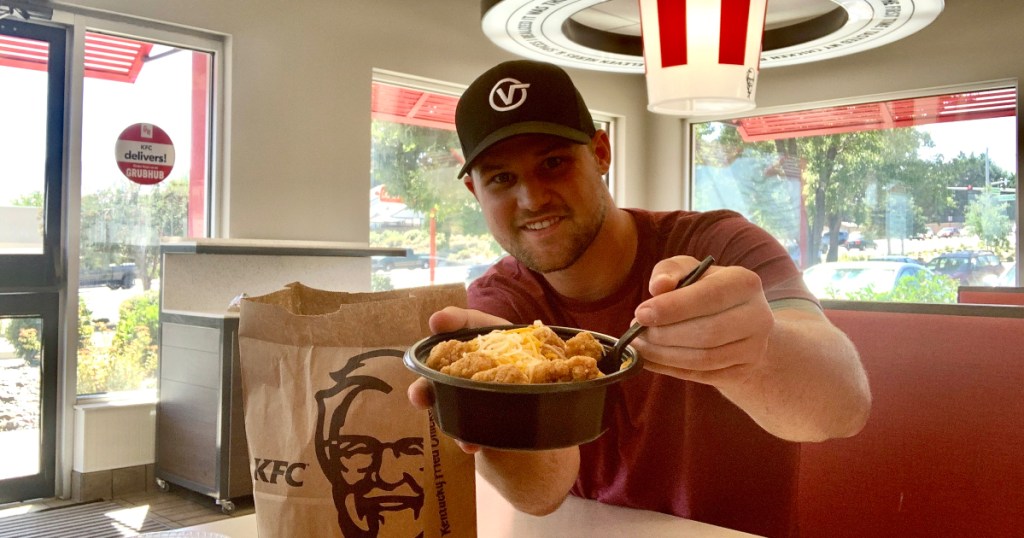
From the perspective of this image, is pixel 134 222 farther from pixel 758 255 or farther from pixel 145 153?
pixel 758 255

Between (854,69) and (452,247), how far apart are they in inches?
125

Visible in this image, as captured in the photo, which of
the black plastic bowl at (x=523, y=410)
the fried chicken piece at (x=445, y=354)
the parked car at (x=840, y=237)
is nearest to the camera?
the black plastic bowl at (x=523, y=410)

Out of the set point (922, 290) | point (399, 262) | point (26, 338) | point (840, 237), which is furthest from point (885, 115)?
point (26, 338)

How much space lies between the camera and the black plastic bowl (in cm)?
69

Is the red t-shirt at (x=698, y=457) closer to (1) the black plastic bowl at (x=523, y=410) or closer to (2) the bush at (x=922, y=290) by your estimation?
(1) the black plastic bowl at (x=523, y=410)

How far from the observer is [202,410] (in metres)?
3.62

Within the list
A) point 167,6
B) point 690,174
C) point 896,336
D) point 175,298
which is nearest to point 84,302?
point 175,298

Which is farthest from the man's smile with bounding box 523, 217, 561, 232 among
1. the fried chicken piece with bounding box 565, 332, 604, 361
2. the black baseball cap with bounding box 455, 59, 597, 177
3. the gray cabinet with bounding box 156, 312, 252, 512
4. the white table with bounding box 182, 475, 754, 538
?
the gray cabinet with bounding box 156, 312, 252, 512

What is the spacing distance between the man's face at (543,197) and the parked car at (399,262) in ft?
11.5

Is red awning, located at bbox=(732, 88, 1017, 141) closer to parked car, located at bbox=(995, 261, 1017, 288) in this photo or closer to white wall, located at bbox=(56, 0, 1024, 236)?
white wall, located at bbox=(56, 0, 1024, 236)

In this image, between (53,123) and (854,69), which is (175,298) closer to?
(53,123)

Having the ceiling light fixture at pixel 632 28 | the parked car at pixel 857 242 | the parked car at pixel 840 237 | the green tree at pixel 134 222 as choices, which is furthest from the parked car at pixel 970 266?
the green tree at pixel 134 222

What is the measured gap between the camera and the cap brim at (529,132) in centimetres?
133

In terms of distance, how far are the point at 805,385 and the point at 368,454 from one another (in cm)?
59
